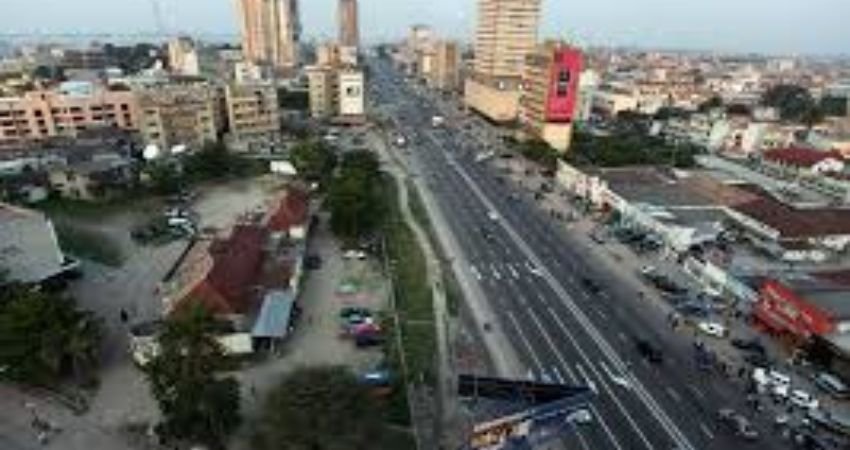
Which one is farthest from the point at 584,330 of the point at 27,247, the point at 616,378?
the point at 27,247

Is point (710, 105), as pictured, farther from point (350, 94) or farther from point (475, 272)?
point (475, 272)

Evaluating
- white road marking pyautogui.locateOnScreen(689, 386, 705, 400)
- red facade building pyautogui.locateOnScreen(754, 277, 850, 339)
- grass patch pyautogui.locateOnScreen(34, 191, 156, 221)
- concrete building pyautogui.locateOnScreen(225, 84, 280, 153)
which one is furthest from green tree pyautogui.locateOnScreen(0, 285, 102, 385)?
concrete building pyautogui.locateOnScreen(225, 84, 280, 153)

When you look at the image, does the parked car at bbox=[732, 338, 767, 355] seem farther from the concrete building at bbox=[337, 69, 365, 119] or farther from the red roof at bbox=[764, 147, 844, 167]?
the concrete building at bbox=[337, 69, 365, 119]

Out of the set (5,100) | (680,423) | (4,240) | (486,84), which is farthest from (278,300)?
(486,84)

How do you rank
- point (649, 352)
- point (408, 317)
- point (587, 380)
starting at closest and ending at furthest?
1. point (587, 380)
2. point (649, 352)
3. point (408, 317)

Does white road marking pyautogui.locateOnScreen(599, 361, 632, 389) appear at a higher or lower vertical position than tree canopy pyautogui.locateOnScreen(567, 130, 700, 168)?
lower
